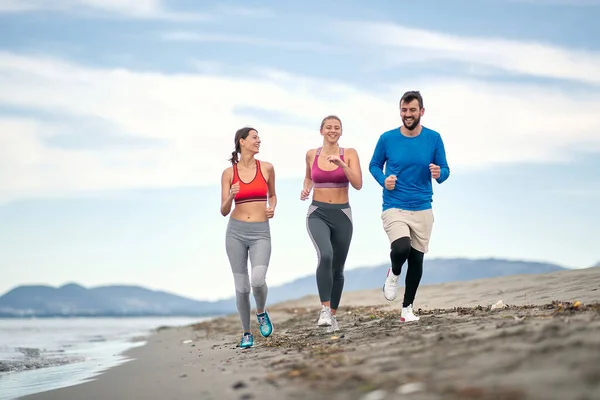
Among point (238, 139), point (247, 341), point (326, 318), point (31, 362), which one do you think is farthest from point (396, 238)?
point (31, 362)

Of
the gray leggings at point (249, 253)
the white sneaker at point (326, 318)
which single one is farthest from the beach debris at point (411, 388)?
the white sneaker at point (326, 318)

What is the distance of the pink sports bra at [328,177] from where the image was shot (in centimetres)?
821

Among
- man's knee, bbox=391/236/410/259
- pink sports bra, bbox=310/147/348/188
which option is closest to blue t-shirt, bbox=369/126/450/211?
man's knee, bbox=391/236/410/259

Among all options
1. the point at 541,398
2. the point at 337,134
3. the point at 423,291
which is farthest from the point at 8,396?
the point at 423,291

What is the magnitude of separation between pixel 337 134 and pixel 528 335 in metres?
4.15

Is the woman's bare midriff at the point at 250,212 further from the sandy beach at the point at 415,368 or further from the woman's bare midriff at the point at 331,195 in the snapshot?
the sandy beach at the point at 415,368

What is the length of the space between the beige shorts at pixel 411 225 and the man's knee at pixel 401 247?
5cm

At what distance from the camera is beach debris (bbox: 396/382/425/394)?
381cm

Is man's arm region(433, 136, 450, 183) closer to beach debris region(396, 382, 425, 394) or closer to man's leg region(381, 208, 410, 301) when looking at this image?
man's leg region(381, 208, 410, 301)

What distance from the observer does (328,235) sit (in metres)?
8.23

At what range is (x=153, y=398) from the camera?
4.89m

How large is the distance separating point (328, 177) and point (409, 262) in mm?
1476

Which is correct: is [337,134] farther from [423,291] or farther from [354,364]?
[423,291]

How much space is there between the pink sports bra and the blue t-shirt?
1.90 ft
